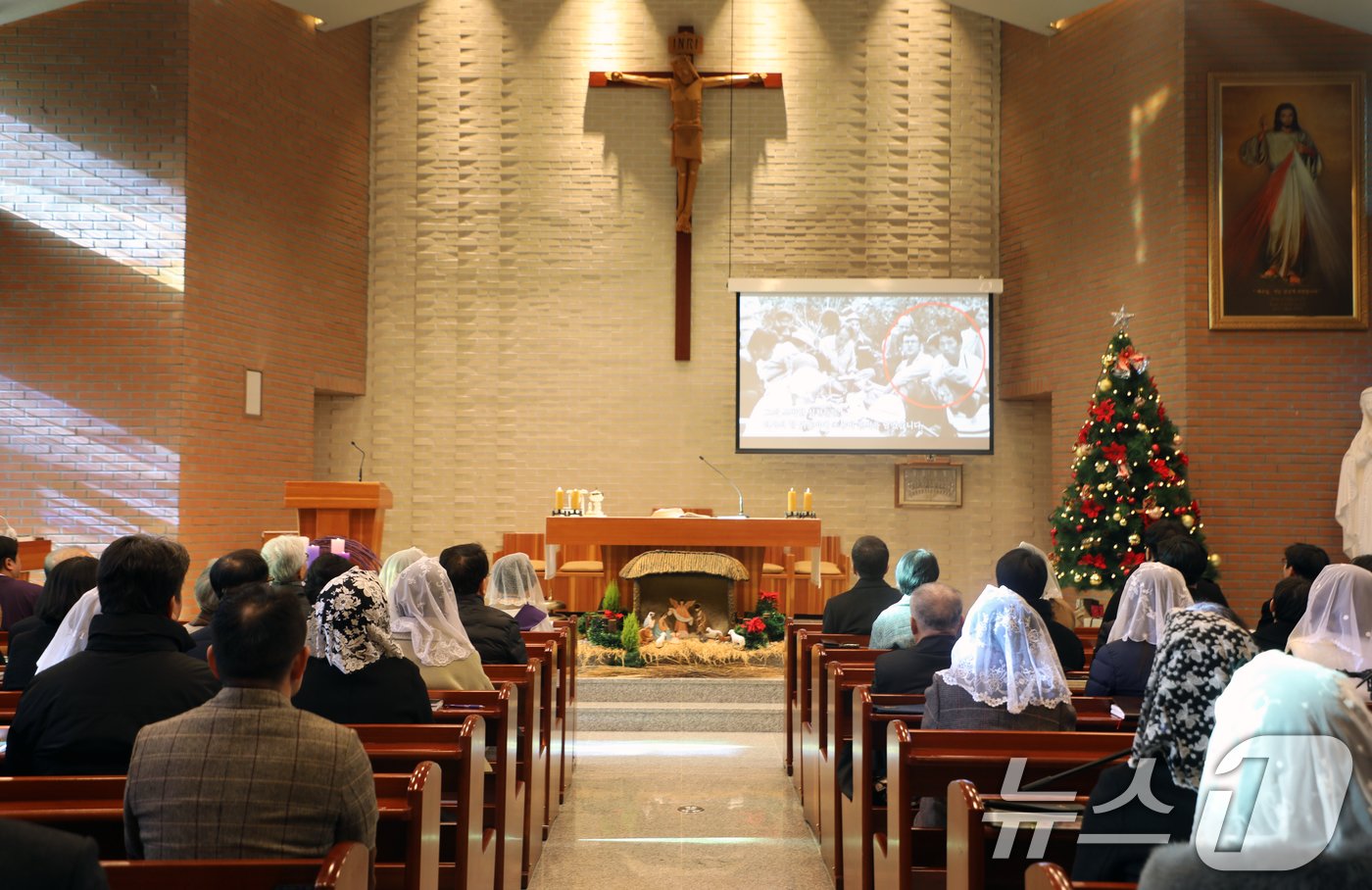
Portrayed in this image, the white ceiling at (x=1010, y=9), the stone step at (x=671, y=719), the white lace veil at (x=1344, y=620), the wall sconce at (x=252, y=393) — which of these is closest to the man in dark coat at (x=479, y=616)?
the stone step at (x=671, y=719)

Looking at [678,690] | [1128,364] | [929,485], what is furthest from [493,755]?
[929,485]

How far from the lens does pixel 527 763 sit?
439 cm

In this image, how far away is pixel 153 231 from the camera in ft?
31.2

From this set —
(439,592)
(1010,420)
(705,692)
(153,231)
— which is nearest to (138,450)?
(153,231)

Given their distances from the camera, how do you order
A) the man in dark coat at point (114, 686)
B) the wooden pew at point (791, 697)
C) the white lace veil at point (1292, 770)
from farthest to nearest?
the wooden pew at point (791, 697) → the man in dark coat at point (114, 686) → the white lace veil at point (1292, 770)

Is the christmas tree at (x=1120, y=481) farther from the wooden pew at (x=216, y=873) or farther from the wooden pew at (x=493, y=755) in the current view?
the wooden pew at (x=216, y=873)

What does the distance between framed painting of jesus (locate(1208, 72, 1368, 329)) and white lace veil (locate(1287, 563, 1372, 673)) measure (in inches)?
219

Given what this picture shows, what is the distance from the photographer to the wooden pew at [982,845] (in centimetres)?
Result: 243

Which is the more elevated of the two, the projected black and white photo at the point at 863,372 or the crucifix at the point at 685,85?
the crucifix at the point at 685,85

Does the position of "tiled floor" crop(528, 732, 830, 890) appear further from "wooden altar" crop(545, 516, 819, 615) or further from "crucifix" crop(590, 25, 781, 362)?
"crucifix" crop(590, 25, 781, 362)

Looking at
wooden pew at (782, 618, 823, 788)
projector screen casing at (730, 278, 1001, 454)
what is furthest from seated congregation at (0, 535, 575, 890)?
projector screen casing at (730, 278, 1001, 454)

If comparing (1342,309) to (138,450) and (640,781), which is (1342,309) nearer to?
(640,781)

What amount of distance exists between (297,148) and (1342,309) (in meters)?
8.87

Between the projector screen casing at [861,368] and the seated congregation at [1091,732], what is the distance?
210 inches
